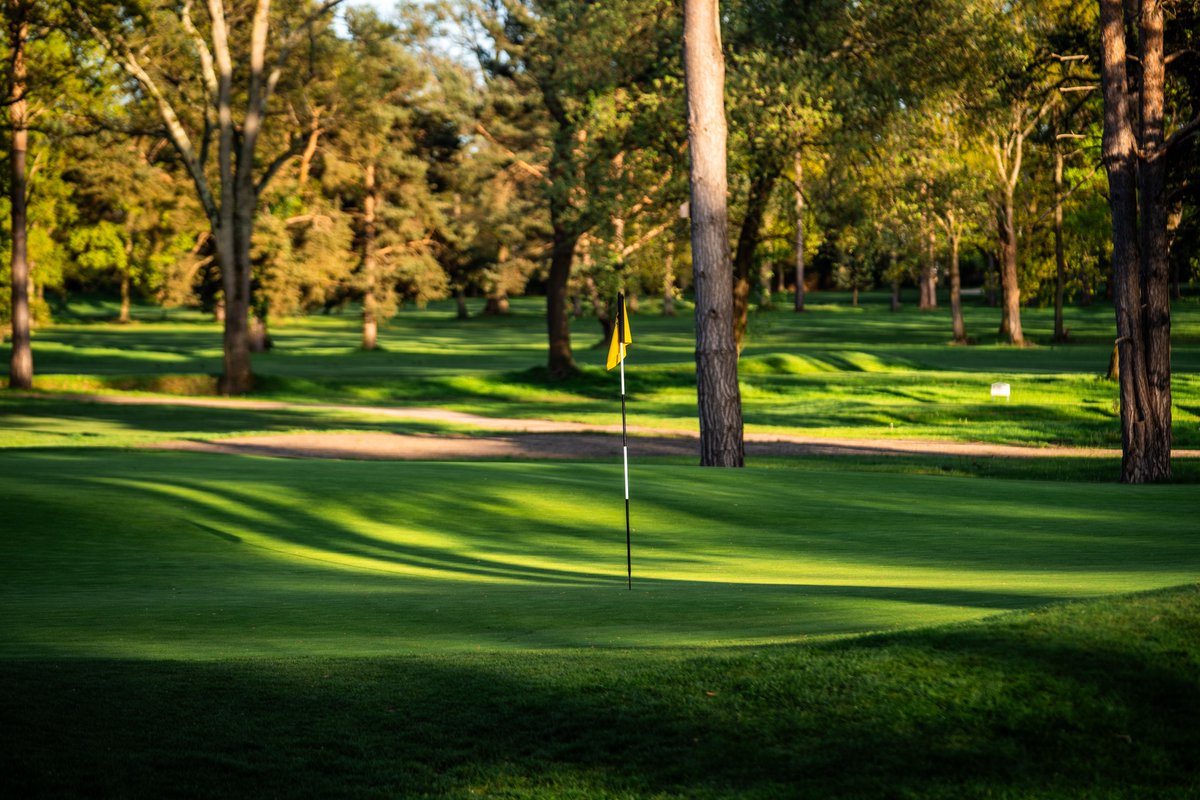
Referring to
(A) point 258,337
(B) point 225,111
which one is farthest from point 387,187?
(B) point 225,111

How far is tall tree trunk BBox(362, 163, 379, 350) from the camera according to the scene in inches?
2662

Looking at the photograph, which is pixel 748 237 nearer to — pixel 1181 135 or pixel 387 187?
pixel 1181 135

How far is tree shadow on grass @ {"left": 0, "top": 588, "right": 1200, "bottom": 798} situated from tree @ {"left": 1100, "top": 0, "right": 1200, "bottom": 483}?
16.9m

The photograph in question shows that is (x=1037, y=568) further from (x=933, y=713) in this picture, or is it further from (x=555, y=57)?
(x=555, y=57)

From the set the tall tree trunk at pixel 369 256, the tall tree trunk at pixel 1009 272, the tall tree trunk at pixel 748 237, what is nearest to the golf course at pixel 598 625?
the tall tree trunk at pixel 748 237

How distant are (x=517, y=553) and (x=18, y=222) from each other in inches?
1334

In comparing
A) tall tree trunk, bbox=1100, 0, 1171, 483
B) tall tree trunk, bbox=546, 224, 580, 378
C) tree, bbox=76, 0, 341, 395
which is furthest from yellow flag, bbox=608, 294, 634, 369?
tall tree trunk, bbox=546, 224, 580, 378

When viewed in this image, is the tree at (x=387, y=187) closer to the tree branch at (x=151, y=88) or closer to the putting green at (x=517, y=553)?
the tree branch at (x=151, y=88)

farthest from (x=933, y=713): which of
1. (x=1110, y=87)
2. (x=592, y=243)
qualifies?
(x=592, y=243)

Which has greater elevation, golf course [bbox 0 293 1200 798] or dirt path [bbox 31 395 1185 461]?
golf course [bbox 0 293 1200 798]

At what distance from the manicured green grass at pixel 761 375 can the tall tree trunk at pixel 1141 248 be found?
7698 millimetres

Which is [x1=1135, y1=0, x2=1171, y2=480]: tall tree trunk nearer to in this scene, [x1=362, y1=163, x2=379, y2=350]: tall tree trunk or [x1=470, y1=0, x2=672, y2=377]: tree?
[x1=470, y1=0, x2=672, y2=377]: tree

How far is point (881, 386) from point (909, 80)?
1286 cm

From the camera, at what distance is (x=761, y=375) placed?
5006 cm
